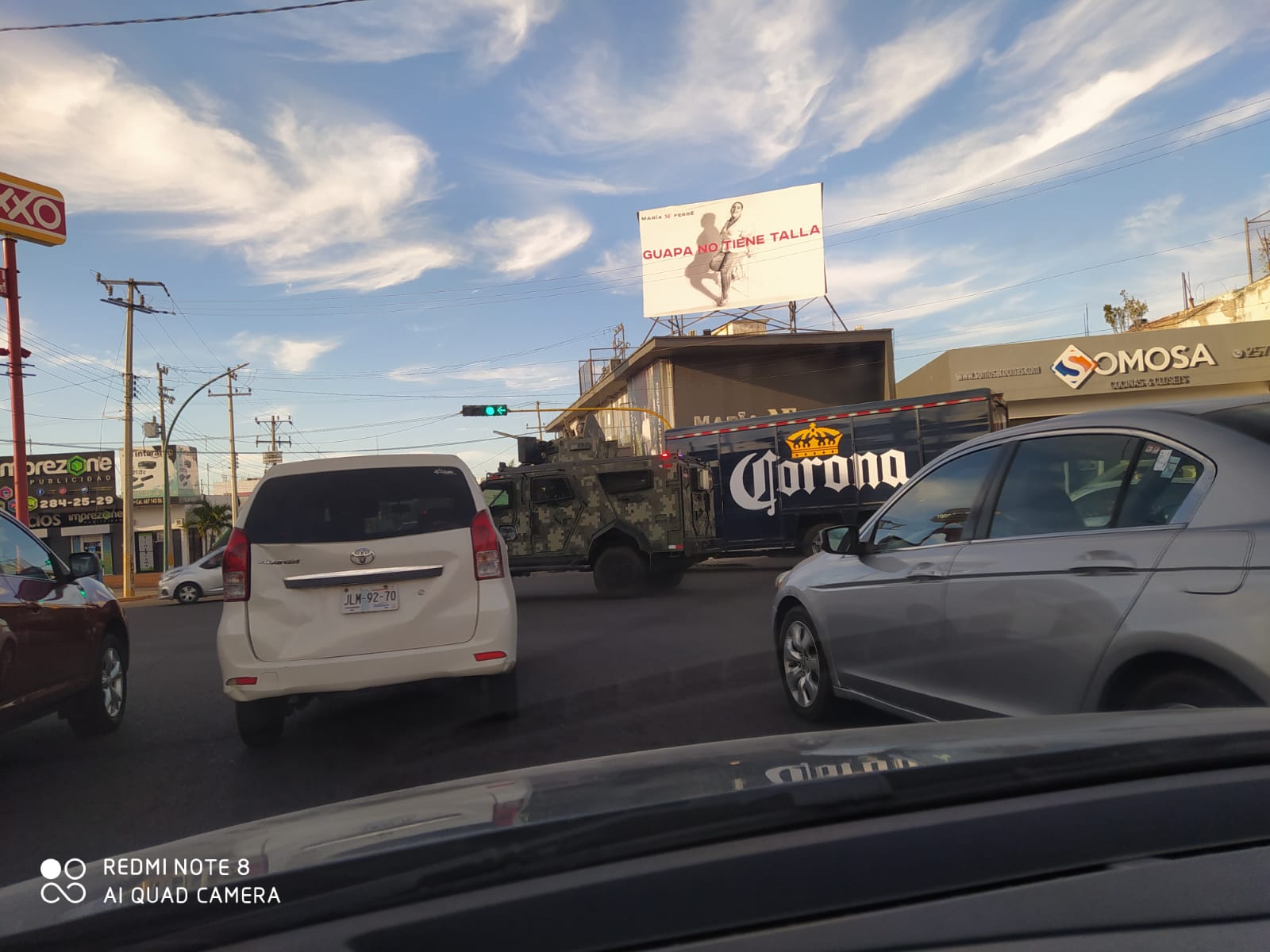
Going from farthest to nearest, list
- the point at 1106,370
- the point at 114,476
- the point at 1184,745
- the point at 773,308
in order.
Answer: the point at 114,476 < the point at 773,308 < the point at 1106,370 < the point at 1184,745

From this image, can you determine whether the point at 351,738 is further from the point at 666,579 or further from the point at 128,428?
the point at 128,428

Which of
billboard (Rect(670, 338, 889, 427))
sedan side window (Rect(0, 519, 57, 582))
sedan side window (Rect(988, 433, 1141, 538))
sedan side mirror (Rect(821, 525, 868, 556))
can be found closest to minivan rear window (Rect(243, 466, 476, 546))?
sedan side window (Rect(0, 519, 57, 582))

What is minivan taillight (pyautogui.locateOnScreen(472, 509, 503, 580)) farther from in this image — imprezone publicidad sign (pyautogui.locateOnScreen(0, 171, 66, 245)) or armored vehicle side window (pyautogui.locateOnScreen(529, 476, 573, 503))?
imprezone publicidad sign (pyautogui.locateOnScreen(0, 171, 66, 245))

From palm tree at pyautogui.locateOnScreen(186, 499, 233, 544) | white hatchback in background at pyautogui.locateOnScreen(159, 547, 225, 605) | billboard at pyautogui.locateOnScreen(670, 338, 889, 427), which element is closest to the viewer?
white hatchback in background at pyautogui.locateOnScreen(159, 547, 225, 605)

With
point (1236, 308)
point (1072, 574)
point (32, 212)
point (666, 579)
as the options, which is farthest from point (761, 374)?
point (1072, 574)

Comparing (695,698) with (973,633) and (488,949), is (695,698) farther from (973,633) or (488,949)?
(488,949)

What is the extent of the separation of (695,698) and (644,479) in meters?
8.36

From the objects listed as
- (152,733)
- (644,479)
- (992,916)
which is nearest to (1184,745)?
(992,916)

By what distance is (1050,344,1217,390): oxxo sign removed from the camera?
2780cm

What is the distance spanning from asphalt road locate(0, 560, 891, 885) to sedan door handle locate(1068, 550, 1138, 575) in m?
2.25

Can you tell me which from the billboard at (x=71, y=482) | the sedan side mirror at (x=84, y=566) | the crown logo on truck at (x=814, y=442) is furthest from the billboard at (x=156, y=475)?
the sedan side mirror at (x=84, y=566)

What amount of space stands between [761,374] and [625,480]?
21090 millimetres

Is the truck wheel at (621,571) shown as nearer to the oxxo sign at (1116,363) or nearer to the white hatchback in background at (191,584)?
the white hatchback in background at (191,584)

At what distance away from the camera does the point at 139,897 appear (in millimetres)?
1616
